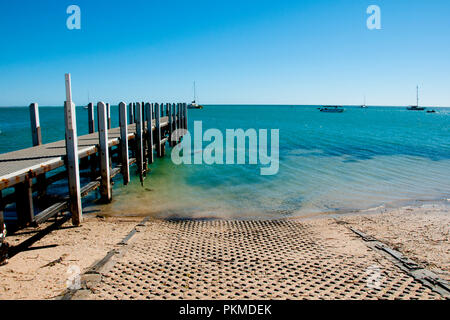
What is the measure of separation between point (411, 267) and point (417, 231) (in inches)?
105

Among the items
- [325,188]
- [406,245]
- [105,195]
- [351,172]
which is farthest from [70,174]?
[351,172]

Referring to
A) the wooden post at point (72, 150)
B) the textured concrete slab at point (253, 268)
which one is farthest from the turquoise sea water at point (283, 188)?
the textured concrete slab at point (253, 268)

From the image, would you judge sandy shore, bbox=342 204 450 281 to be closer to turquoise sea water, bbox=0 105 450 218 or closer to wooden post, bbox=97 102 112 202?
turquoise sea water, bbox=0 105 450 218

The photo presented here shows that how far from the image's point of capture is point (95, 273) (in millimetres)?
5402

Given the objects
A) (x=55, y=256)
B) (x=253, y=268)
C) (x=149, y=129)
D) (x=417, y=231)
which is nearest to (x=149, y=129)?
(x=149, y=129)

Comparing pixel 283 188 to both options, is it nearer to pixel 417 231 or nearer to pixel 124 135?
pixel 417 231

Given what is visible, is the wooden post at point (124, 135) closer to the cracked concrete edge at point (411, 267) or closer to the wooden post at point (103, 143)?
the wooden post at point (103, 143)

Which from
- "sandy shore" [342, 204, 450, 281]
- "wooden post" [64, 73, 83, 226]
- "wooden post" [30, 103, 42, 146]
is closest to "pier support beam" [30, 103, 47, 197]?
"wooden post" [30, 103, 42, 146]

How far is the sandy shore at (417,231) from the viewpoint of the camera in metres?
6.34

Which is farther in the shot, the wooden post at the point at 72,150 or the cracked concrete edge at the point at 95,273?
the wooden post at the point at 72,150

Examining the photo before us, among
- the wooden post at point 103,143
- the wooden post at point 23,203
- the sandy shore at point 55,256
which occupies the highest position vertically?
the wooden post at point 103,143

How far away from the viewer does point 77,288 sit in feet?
16.1
